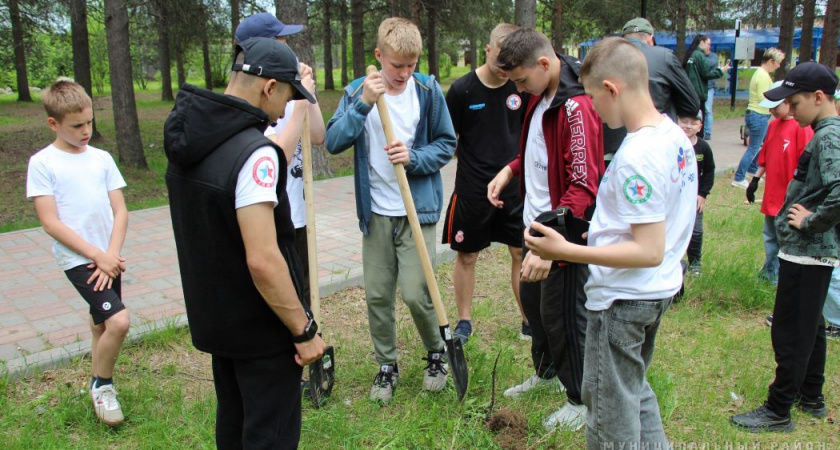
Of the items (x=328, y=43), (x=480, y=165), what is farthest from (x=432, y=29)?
(x=480, y=165)

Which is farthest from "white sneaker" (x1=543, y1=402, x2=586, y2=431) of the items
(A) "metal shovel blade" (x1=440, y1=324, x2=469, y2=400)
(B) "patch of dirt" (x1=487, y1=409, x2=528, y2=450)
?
(A) "metal shovel blade" (x1=440, y1=324, x2=469, y2=400)

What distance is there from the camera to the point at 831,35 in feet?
43.2

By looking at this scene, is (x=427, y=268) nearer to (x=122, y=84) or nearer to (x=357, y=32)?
(x=122, y=84)

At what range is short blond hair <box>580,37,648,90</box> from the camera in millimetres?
2250

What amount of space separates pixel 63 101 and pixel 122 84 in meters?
9.33

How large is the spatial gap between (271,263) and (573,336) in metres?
1.65

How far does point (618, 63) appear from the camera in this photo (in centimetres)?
225

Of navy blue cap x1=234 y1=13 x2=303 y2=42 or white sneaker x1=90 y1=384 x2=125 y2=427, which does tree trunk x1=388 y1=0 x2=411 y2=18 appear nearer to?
navy blue cap x1=234 y1=13 x2=303 y2=42

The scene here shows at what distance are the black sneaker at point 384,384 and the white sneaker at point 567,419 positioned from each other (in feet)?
2.88

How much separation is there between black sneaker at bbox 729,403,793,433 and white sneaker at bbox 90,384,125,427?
320 centimetres

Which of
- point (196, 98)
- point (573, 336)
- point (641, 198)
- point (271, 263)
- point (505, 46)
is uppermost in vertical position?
point (505, 46)

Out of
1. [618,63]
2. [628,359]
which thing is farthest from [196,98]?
[628,359]

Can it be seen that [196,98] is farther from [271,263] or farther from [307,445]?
[307,445]

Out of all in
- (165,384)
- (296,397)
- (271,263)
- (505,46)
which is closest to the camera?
(271,263)
